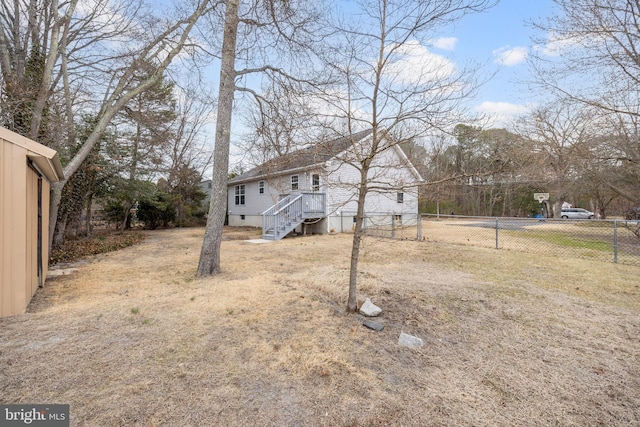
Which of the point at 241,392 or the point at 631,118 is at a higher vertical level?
the point at 631,118

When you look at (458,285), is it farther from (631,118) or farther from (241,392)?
(631,118)

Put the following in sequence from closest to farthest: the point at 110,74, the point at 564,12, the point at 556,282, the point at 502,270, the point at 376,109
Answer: the point at 376,109, the point at 556,282, the point at 502,270, the point at 564,12, the point at 110,74

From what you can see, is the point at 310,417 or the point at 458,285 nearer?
the point at 310,417

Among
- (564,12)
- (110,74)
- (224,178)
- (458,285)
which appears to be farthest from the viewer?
(110,74)

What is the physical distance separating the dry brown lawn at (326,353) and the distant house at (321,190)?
1.52 metres

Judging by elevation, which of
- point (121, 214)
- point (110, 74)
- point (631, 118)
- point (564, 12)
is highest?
point (564, 12)

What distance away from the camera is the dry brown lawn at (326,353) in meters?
2.11

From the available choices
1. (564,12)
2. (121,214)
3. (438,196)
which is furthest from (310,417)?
(121,214)

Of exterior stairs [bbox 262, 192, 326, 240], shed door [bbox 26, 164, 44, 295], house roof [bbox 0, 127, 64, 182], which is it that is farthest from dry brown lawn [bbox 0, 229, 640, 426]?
exterior stairs [bbox 262, 192, 326, 240]

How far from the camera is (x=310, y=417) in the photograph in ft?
6.63

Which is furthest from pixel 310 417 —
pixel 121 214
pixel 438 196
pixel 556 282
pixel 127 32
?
pixel 121 214

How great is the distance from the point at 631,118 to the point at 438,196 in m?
10.6

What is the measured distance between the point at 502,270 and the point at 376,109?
194 inches

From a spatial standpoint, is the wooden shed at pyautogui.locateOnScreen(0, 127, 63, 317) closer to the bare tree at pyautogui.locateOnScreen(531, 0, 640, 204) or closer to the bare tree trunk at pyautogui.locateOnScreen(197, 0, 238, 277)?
the bare tree trunk at pyautogui.locateOnScreen(197, 0, 238, 277)
